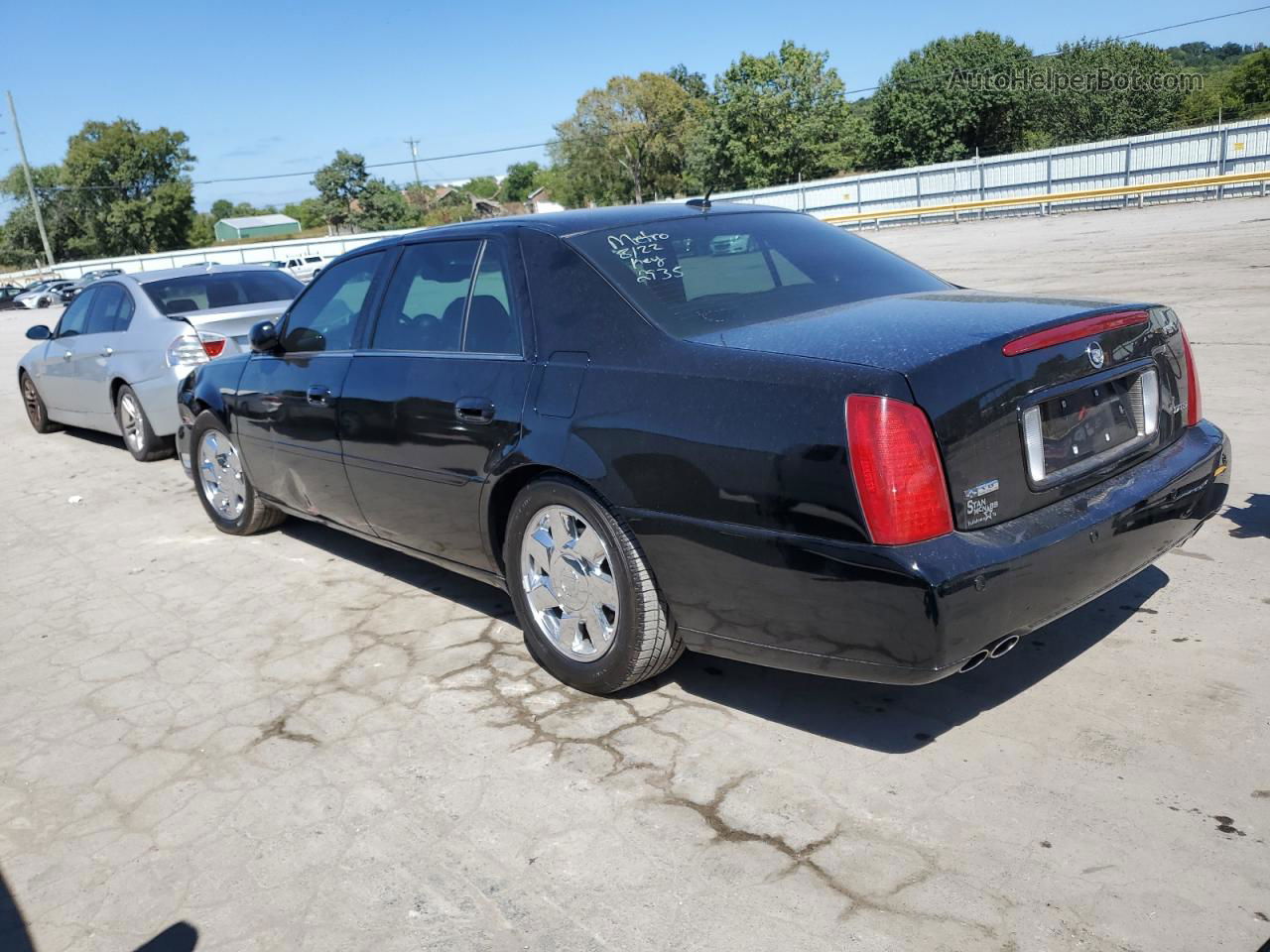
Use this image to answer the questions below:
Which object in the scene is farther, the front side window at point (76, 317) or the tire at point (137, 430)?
the front side window at point (76, 317)

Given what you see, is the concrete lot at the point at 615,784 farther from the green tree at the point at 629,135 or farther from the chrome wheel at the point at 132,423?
the green tree at the point at 629,135

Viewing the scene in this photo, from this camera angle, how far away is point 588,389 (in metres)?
3.54

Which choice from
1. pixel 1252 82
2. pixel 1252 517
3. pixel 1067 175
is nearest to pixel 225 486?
pixel 1252 517

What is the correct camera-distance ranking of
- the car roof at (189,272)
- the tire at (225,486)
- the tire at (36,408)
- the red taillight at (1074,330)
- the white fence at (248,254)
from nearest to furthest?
the red taillight at (1074,330), the tire at (225,486), the car roof at (189,272), the tire at (36,408), the white fence at (248,254)

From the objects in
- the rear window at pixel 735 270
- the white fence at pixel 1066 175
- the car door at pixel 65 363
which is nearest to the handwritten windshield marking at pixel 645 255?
the rear window at pixel 735 270

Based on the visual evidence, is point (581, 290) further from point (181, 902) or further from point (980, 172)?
point (980, 172)

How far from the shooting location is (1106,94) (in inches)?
2638

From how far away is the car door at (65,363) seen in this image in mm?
9672

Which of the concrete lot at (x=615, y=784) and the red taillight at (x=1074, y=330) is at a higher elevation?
the red taillight at (x=1074, y=330)

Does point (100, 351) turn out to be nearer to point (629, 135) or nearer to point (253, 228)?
point (629, 135)

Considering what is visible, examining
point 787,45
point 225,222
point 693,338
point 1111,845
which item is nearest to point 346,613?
point 693,338

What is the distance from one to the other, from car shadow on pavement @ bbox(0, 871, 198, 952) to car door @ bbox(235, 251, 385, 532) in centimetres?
228

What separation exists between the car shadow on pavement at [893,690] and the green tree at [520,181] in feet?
531

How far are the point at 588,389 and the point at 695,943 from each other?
5.70 feet
